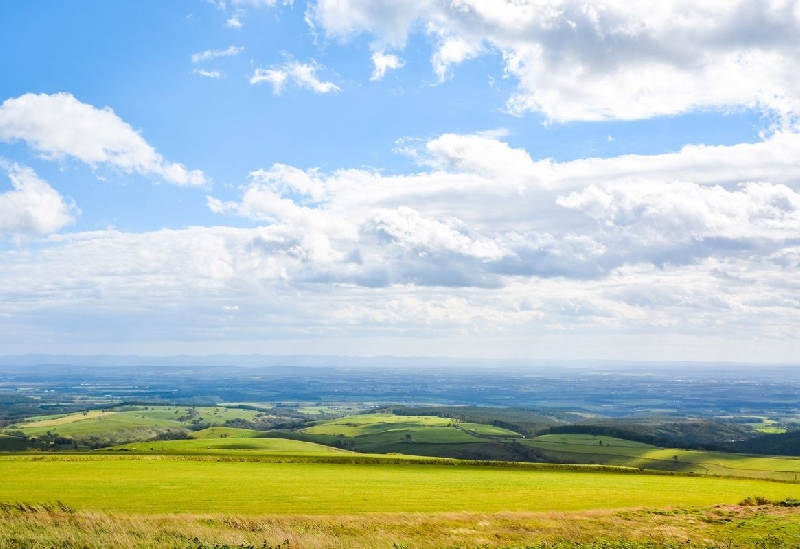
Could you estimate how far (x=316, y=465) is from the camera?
6925 cm

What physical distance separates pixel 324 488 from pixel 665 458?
362 ft

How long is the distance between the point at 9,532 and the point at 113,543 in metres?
4.39

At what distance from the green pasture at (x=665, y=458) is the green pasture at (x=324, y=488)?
189ft

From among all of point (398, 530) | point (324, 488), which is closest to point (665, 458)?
point (324, 488)

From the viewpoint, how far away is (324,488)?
1849 inches

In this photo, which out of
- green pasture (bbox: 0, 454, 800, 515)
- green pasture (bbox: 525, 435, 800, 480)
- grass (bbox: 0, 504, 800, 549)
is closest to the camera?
grass (bbox: 0, 504, 800, 549)

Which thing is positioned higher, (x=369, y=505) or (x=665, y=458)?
(x=369, y=505)

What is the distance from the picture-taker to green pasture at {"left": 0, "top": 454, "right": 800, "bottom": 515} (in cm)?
3859

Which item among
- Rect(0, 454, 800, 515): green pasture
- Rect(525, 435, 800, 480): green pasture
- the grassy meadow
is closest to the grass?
the grassy meadow

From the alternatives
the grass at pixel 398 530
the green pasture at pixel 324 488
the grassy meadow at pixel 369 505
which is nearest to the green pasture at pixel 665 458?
the grassy meadow at pixel 369 505

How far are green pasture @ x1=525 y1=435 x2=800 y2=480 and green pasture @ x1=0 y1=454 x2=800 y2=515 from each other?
5749 centimetres

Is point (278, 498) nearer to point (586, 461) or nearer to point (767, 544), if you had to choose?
point (767, 544)

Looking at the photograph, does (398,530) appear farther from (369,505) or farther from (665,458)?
(665,458)

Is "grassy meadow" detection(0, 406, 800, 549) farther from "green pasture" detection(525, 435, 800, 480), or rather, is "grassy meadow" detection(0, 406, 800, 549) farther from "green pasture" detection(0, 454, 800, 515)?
"green pasture" detection(525, 435, 800, 480)
